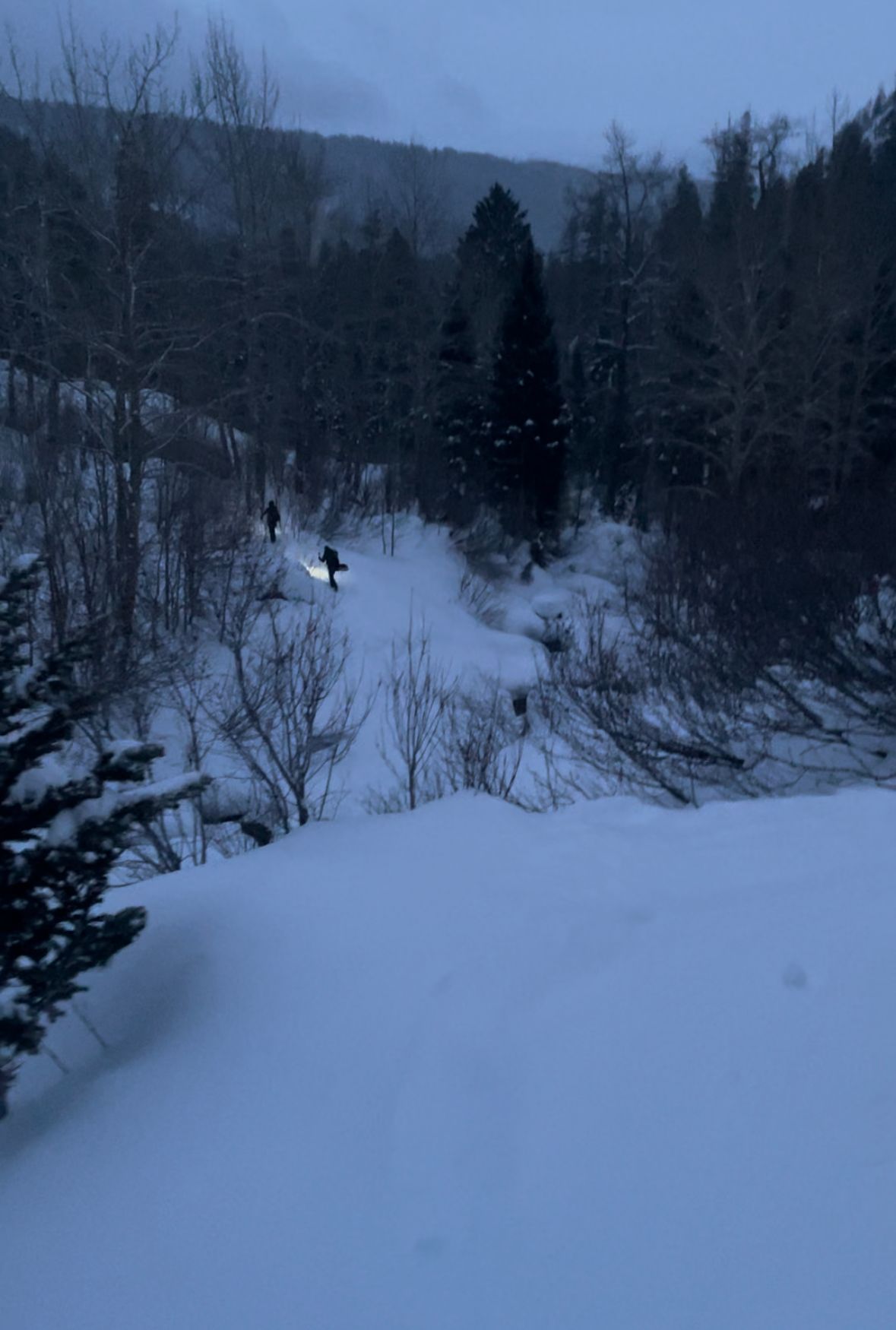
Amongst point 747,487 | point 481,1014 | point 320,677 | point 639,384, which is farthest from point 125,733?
point 639,384

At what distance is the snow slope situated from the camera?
2.35m

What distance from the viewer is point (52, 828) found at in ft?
11.2

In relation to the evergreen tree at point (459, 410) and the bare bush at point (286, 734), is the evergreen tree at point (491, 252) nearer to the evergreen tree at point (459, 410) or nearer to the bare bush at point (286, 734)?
the evergreen tree at point (459, 410)

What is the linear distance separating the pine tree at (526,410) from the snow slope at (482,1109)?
2319cm

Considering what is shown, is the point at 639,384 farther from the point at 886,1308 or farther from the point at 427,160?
the point at 886,1308

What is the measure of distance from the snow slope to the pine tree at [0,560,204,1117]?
0.46 m

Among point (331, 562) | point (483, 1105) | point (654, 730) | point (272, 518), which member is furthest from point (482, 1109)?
point (272, 518)

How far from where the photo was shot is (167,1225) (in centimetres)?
268

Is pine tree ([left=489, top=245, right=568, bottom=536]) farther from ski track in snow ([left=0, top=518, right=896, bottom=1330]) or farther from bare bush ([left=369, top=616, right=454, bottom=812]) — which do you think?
ski track in snow ([left=0, top=518, right=896, bottom=1330])

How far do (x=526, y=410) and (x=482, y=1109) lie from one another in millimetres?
25395

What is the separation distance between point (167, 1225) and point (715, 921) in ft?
7.49

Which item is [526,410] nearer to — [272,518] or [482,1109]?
[272,518]

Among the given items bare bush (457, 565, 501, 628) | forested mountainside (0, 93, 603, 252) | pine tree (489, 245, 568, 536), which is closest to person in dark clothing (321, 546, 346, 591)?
bare bush (457, 565, 501, 628)

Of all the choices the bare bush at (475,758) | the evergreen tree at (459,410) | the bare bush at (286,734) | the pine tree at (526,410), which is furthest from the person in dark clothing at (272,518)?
the bare bush at (475,758)
